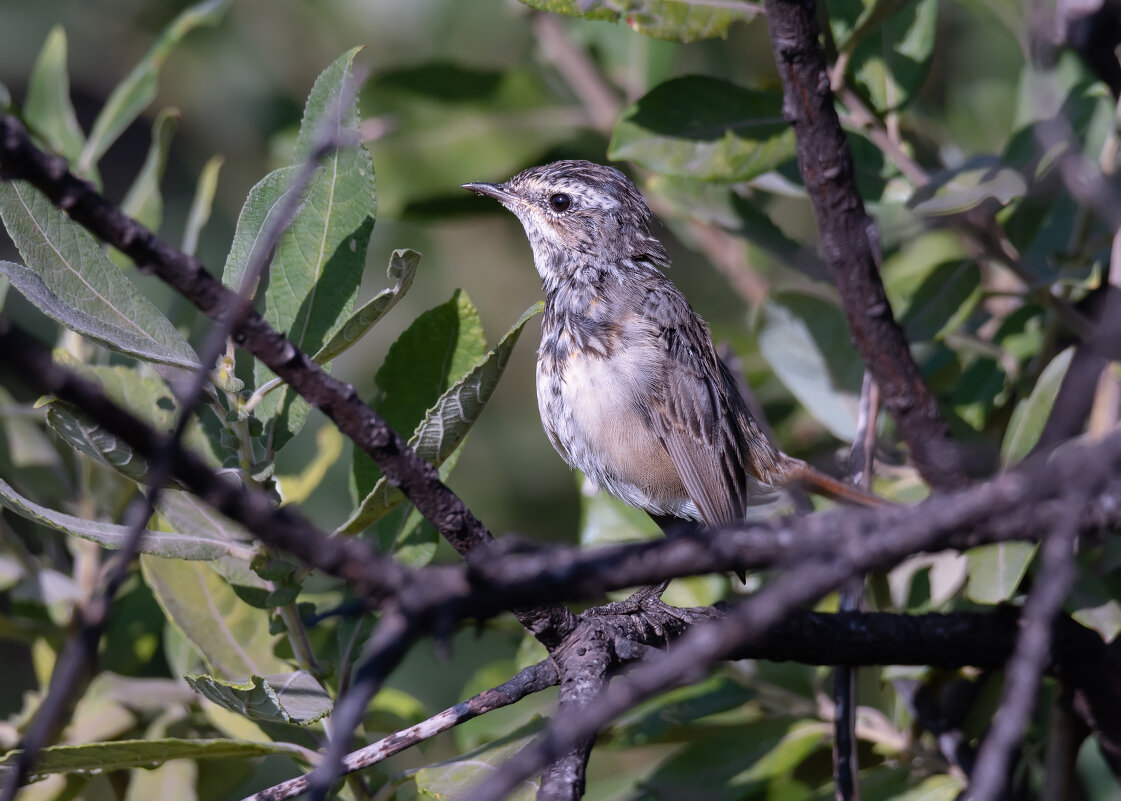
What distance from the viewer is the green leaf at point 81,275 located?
1.93 metres

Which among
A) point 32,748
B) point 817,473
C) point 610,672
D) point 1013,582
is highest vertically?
point 817,473

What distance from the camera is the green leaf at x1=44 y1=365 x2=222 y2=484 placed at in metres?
1.98

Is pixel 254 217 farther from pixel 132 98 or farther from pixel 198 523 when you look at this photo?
pixel 132 98

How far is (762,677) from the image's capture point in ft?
9.89

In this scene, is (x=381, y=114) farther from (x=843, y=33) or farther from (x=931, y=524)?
(x=931, y=524)

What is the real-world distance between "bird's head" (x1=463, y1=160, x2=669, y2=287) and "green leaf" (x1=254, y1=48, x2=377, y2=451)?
159 centimetres

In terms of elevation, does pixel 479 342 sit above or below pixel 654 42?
below

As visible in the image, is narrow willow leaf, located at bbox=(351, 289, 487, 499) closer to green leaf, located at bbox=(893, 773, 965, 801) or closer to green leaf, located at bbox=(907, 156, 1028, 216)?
green leaf, located at bbox=(907, 156, 1028, 216)

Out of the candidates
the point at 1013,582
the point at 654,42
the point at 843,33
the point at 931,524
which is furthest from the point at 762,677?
the point at 654,42

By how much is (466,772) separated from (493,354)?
0.92 meters

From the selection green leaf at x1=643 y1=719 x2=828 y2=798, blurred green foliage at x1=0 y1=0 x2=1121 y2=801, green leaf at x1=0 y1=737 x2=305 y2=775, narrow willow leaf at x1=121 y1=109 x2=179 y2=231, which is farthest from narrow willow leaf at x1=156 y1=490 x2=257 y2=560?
green leaf at x1=643 y1=719 x2=828 y2=798

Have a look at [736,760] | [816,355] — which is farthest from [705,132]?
[736,760]

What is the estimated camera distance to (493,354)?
1.92 meters

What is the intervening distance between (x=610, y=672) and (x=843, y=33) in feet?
6.16
